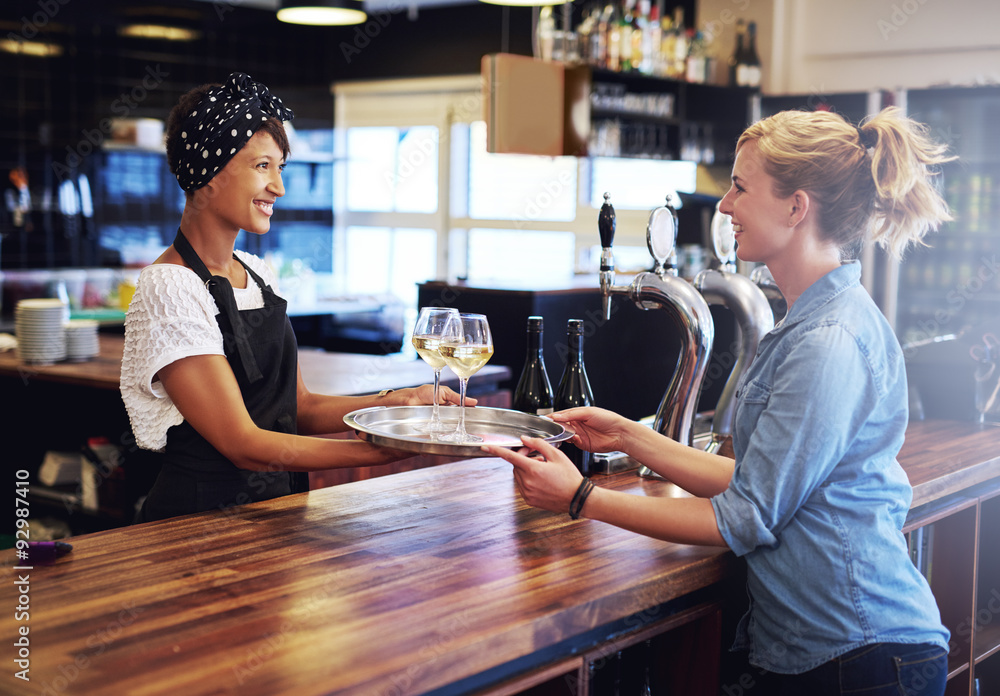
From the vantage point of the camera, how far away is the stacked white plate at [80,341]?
11.4ft

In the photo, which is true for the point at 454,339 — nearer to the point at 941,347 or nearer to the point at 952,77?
the point at 941,347

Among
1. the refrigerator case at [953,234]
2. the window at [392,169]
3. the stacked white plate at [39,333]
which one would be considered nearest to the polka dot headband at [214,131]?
the stacked white plate at [39,333]

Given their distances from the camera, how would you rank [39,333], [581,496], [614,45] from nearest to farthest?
[581,496], [39,333], [614,45]

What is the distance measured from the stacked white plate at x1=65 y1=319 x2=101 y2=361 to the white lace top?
1.84 m

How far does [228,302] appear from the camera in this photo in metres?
1.82

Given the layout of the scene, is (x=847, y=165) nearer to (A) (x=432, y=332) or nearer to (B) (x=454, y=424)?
(A) (x=432, y=332)

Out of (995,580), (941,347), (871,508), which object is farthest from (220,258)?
(995,580)

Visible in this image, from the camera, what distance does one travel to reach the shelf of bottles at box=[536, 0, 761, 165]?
569cm

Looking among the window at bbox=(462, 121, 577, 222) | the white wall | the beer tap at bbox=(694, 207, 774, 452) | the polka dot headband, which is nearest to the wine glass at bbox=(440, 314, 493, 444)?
the polka dot headband

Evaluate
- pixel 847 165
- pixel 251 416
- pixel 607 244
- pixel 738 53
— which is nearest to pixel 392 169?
pixel 738 53

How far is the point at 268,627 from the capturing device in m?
1.18

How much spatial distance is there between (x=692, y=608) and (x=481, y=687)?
48 centimetres

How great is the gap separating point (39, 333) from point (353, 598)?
251cm

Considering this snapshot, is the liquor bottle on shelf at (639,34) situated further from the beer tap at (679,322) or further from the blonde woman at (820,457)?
the blonde woman at (820,457)
